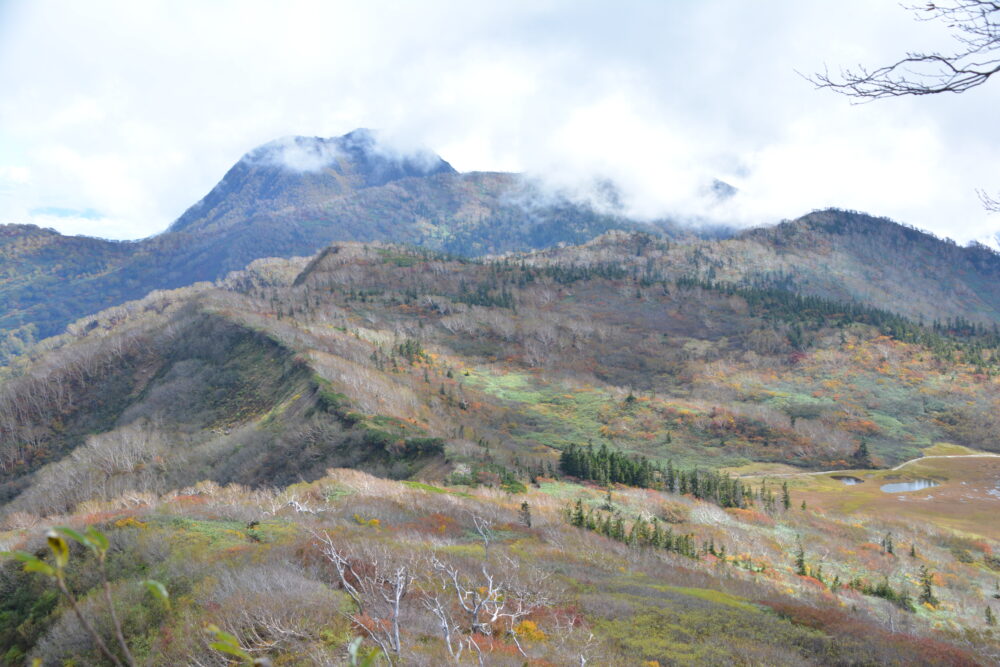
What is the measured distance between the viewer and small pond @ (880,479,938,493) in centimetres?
5380

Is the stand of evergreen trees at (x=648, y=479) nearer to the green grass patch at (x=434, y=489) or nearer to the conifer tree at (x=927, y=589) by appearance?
the green grass patch at (x=434, y=489)

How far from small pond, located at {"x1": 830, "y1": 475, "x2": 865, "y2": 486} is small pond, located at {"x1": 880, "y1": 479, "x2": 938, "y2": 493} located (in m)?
2.44

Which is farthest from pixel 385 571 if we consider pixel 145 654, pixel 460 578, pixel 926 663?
pixel 926 663

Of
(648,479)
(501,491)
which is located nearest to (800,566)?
(501,491)

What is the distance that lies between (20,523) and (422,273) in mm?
133988

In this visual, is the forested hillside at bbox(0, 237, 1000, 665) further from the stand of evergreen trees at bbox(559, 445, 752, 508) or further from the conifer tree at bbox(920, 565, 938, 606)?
the stand of evergreen trees at bbox(559, 445, 752, 508)

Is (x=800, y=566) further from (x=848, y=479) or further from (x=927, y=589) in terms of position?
(x=848, y=479)

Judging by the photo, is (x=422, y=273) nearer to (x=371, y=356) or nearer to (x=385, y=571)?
(x=371, y=356)

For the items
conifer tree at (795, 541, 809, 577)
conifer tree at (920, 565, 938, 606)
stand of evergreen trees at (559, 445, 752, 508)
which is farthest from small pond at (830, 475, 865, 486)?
conifer tree at (795, 541, 809, 577)

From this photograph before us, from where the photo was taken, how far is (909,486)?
5572 cm

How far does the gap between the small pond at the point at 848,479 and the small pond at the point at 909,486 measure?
2.44 m

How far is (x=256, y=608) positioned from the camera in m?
10.6

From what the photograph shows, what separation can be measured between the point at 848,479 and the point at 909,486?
5.15 m

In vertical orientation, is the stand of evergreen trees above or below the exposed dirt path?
above
